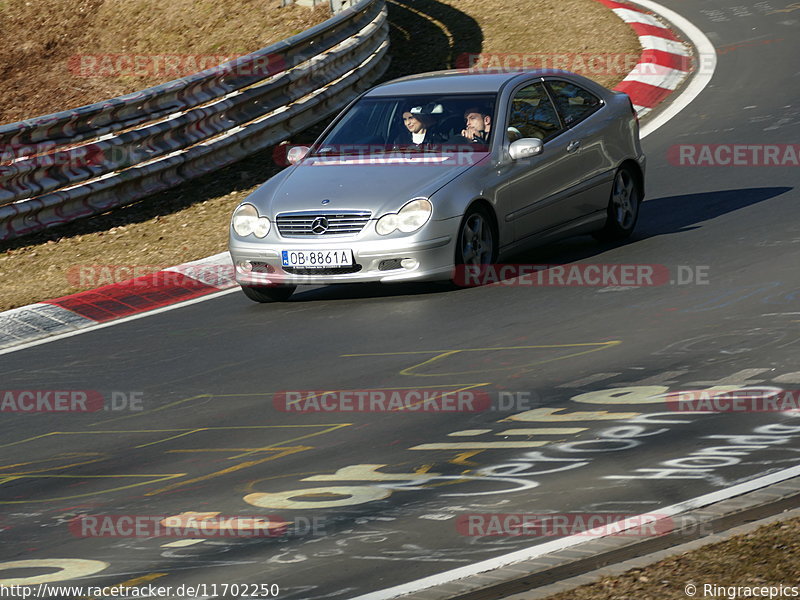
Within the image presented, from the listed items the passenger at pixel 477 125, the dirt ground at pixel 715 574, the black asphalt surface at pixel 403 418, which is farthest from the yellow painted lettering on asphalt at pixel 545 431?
the passenger at pixel 477 125

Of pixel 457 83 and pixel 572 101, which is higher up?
pixel 457 83

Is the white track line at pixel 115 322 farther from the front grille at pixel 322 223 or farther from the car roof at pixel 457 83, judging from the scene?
the car roof at pixel 457 83

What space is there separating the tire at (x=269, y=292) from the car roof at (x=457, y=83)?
1.87 metres

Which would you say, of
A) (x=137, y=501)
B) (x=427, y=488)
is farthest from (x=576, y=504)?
(x=137, y=501)

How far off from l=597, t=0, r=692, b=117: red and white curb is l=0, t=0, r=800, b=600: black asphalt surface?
425 cm

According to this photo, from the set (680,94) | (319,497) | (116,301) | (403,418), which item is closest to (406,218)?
(116,301)

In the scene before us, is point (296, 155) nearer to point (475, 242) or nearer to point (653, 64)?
point (475, 242)

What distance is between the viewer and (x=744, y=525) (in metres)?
5.05

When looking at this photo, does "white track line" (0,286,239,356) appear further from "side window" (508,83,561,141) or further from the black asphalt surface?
"side window" (508,83,561,141)

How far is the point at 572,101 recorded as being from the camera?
1162cm

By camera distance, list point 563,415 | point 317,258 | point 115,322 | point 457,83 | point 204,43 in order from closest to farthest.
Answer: point 563,415 → point 317,258 → point 115,322 → point 457,83 → point 204,43

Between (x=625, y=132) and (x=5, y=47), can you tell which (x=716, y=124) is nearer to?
(x=625, y=132)

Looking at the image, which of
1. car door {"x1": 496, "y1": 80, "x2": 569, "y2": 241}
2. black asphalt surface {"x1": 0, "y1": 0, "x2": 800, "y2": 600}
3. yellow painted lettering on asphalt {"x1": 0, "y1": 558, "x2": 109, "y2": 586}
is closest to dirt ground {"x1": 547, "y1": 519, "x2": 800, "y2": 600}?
black asphalt surface {"x1": 0, "y1": 0, "x2": 800, "y2": 600}

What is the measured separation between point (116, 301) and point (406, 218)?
266 centimetres
